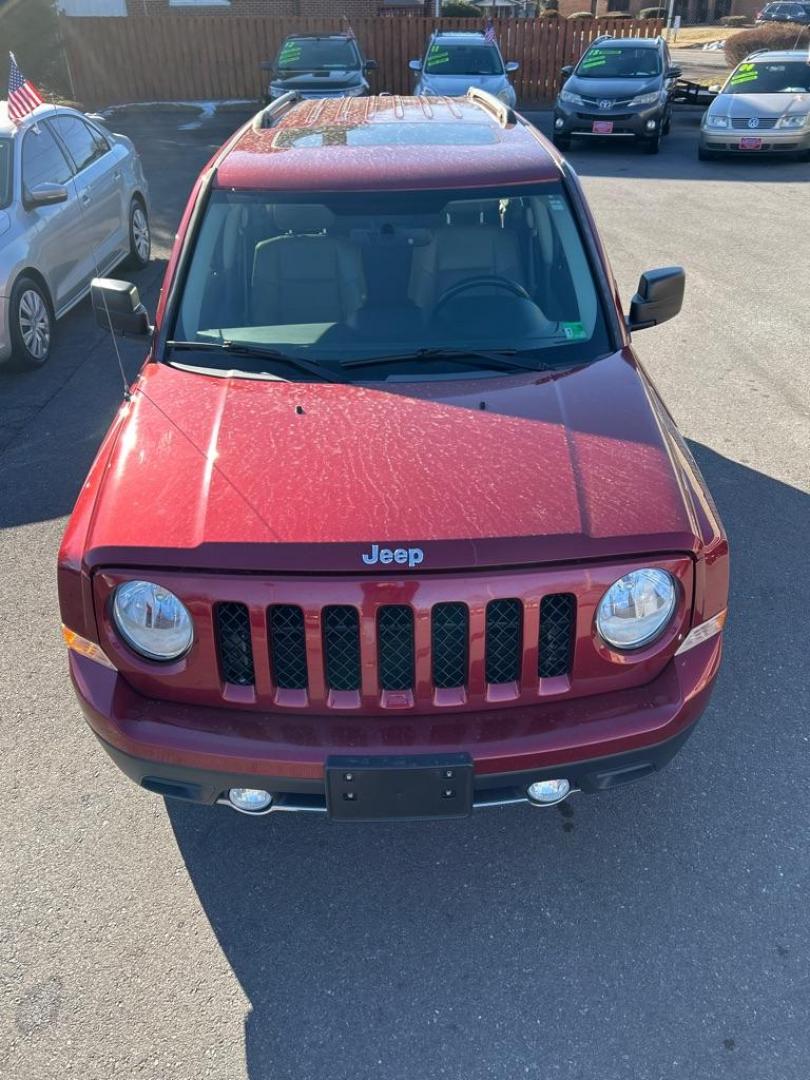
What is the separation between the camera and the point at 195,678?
8.25 ft

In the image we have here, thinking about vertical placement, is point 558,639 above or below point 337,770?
above

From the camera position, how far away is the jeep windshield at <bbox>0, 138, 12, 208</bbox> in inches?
265

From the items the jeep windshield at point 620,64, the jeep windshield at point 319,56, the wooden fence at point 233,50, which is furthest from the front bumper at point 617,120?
the wooden fence at point 233,50

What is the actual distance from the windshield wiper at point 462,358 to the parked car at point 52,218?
4169 mm

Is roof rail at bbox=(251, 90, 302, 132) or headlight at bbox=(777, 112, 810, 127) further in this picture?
headlight at bbox=(777, 112, 810, 127)

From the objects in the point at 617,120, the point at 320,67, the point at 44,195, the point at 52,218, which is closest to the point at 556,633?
the point at 44,195

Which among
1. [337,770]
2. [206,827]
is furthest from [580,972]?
[206,827]

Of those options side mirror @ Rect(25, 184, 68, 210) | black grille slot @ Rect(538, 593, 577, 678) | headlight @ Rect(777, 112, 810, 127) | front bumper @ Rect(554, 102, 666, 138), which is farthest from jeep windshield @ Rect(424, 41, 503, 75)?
black grille slot @ Rect(538, 593, 577, 678)

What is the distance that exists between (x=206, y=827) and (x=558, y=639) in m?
1.47

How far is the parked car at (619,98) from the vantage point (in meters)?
15.2

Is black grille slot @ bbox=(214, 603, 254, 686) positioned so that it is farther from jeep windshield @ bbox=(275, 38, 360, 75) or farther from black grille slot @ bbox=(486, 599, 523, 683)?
jeep windshield @ bbox=(275, 38, 360, 75)

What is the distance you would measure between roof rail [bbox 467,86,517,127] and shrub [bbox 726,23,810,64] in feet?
86.8

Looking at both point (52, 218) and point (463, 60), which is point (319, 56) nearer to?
point (463, 60)

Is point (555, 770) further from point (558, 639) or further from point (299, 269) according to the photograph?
point (299, 269)
